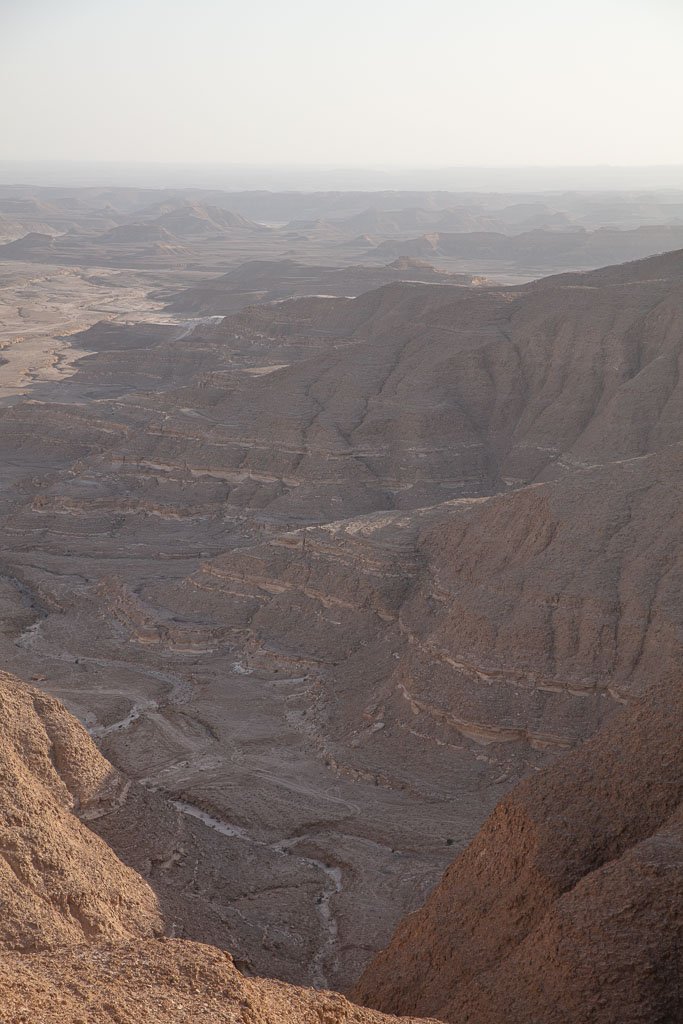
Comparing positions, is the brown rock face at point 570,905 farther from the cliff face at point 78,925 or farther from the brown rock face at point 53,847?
the brown rock face at point 53,847

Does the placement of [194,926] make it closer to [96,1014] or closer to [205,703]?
[96,1014]

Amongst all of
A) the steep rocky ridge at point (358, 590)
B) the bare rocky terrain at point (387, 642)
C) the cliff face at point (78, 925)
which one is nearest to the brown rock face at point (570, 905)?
the bare rocky terrain at point (387, 642)

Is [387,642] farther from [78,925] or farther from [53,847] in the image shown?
[78,925]

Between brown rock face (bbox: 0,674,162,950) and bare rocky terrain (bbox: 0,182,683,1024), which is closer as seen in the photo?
bare rocky terrain (bbox: 0,182,683,1024)

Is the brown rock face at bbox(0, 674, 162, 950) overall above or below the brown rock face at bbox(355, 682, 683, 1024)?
below

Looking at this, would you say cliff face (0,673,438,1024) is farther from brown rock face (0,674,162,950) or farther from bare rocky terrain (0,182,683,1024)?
bare rocky terrain (0,182,683,1024)

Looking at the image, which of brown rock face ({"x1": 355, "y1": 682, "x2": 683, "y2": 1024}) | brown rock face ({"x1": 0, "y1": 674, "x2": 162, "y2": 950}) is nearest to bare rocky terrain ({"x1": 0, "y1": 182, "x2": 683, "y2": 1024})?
brown rock face ({"x1": 355, "y1": 682, "x2": 683, "y2": 1024})
